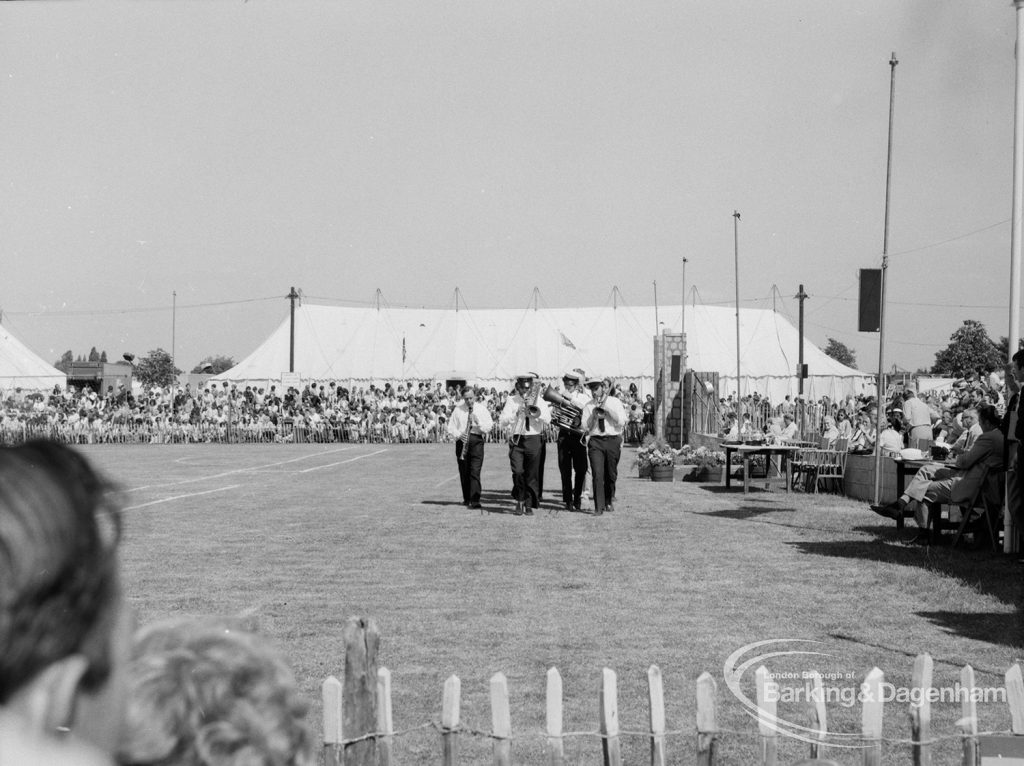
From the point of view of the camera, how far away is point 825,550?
1168cm

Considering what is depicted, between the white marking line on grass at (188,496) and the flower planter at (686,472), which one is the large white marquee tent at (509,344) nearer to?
the flower planter at (686,472)

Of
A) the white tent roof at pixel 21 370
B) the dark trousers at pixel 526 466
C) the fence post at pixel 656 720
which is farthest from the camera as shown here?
the white tent roof at pixel 21 370

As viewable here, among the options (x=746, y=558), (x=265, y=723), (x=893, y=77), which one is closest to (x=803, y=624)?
(x=746, y=558)

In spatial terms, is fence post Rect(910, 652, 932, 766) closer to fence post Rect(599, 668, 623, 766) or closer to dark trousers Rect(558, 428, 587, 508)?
fence post Rect(599, 668, 623, 766)

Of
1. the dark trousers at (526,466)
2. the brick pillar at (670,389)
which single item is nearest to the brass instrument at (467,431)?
the dark trousers at (526,466)

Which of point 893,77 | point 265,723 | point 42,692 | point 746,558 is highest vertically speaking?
point 893,77

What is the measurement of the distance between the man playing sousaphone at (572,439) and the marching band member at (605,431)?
268 mm

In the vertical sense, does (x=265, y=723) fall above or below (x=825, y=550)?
above

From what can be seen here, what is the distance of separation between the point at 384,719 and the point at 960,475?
9.82 meters

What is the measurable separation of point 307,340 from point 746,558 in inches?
1737

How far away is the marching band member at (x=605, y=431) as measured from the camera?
16.2 metres

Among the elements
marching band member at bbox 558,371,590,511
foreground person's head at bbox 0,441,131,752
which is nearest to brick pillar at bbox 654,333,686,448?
marching band member at bbox 558,371,590,511

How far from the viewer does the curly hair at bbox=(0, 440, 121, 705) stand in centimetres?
101

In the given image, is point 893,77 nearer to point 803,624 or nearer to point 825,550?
point 825,550
